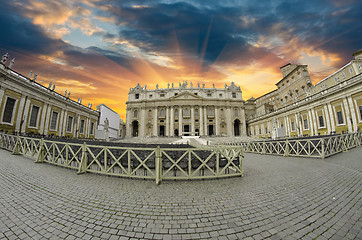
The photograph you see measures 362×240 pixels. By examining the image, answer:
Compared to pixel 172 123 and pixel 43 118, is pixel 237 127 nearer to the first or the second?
pixel 172 123

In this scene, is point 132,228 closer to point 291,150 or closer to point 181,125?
point 291,150

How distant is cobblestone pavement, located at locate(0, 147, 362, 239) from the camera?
2.14 m

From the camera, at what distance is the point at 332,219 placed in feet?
7.86

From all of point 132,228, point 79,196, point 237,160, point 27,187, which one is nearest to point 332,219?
point 237,160

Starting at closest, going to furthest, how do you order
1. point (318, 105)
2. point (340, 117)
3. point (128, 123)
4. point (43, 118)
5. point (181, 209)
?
point (181, 209), point (340, 117), point (43, 118), point (318, 105), point (128, 123)

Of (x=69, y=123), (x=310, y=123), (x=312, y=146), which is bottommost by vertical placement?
(x=312, y=146)

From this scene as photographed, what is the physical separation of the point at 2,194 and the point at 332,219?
288 inches

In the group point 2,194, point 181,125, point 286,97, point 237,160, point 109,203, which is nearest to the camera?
point 109,203

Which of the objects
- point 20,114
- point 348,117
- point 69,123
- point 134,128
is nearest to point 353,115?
point 348,117

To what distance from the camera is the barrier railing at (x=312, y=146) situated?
8891mm

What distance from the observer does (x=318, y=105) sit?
22.9m

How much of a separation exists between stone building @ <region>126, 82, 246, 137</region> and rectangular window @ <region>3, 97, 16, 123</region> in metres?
26.7

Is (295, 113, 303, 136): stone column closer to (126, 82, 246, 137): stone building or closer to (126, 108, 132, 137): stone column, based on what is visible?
(126, 82, 246, 137): stone building

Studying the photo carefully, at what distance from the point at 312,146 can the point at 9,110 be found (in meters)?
32.7
